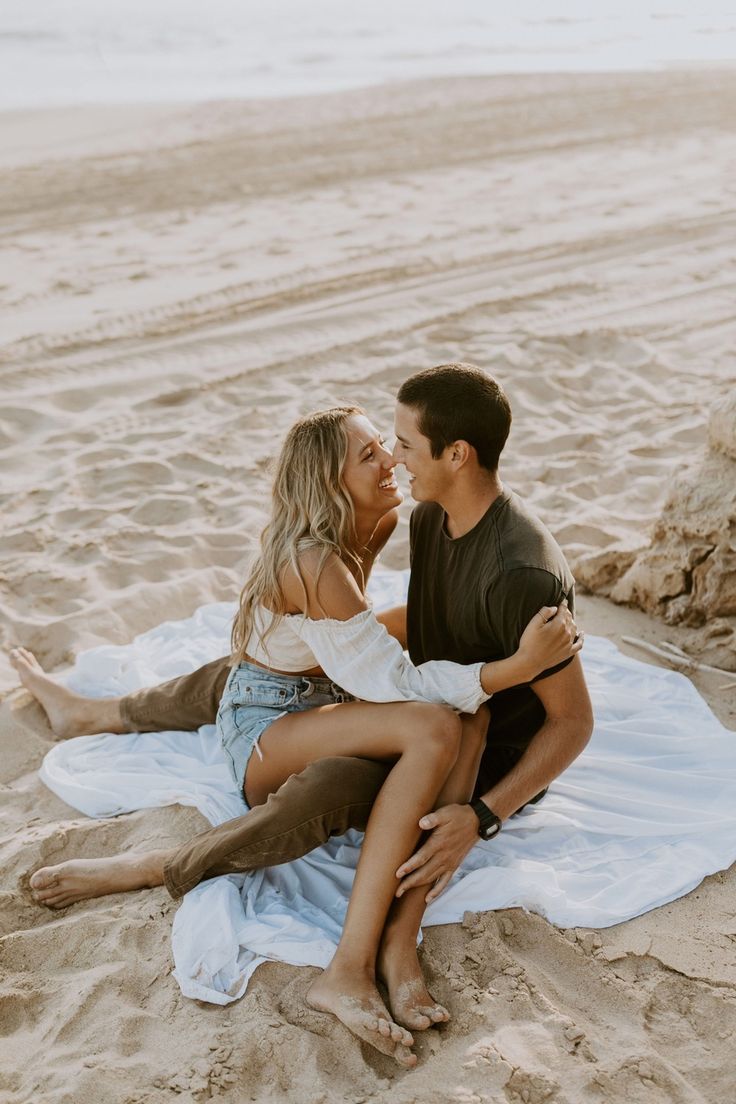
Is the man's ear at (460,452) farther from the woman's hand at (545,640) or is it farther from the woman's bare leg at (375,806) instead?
the woman's bare leg at (375,806)

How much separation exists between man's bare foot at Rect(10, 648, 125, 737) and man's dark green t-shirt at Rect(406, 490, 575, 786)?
1.34 m

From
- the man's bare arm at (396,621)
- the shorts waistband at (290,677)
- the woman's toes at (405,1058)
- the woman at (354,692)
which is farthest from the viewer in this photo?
the man's bare arm at (396,621)

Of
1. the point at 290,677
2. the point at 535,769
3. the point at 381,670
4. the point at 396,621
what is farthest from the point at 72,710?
the point at 535,769

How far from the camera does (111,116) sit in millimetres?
15656

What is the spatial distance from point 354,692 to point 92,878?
3.42 ft

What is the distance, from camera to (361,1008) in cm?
296

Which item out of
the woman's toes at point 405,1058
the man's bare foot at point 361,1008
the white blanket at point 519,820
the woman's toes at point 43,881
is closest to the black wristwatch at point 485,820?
the white blanket at point 519,820

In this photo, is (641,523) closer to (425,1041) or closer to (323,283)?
(425,1041)

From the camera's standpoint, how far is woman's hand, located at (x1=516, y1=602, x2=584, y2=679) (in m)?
3.22

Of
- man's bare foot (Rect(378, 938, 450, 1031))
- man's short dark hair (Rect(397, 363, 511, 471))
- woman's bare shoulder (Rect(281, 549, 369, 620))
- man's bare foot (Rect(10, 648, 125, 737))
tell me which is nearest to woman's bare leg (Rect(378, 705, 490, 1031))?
man's bare foot (Rect(378, 938, 450, 1031))

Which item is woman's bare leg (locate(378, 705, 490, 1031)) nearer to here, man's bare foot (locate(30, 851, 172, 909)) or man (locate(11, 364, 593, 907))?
man (locate(11, 364, 593, 907))

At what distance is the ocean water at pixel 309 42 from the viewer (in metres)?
18.7

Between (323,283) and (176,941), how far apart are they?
6.60 metres

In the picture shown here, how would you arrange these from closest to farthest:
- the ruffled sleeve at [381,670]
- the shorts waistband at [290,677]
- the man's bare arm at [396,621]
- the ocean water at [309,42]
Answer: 1. the ruffled sleeve at [381,670]
2. the shorts waistband at [290,677]
3. the man's bare arm at [396,621]
4. the ocean water at [309,42]
